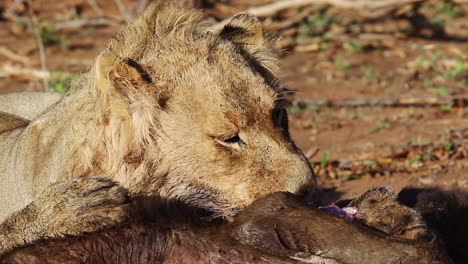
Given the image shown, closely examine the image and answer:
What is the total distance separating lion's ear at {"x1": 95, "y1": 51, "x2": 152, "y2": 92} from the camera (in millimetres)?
4129

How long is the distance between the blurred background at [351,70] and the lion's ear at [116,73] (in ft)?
4.82

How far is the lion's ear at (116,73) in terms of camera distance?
413cm

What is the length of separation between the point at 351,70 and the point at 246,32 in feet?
17.4

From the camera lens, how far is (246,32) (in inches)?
195

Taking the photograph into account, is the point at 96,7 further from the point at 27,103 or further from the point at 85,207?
the point at 85,207

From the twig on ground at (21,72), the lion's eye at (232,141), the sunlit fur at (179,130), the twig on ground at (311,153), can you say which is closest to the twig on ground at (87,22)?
the twig on ground at (21,72)

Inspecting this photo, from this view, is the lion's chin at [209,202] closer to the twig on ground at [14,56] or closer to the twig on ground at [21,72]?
the twig on ground at [21,72]

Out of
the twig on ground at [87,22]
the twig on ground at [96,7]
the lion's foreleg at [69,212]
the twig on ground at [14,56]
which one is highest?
the twig on ground at [96,7]

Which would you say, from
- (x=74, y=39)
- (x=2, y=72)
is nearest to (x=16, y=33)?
→ (x=74, y=39)

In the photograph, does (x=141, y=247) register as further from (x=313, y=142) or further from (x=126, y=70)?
(x=313, y=142)

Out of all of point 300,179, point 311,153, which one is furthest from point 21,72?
point 300,179

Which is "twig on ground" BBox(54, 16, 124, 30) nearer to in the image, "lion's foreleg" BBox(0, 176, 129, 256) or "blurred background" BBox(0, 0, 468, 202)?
"blurred background" BBox(0, 0, 468, 202)

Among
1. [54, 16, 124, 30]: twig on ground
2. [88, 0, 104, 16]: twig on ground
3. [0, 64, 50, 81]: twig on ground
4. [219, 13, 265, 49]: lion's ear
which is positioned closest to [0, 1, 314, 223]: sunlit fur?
[219, 13, 265, 49]: lion's ear

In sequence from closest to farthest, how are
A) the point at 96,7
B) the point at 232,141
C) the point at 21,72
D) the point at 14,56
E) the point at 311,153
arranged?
the point at 232,141, the point at 311,153, the point at 21,72, the point at 14,56, the point at 96,7
